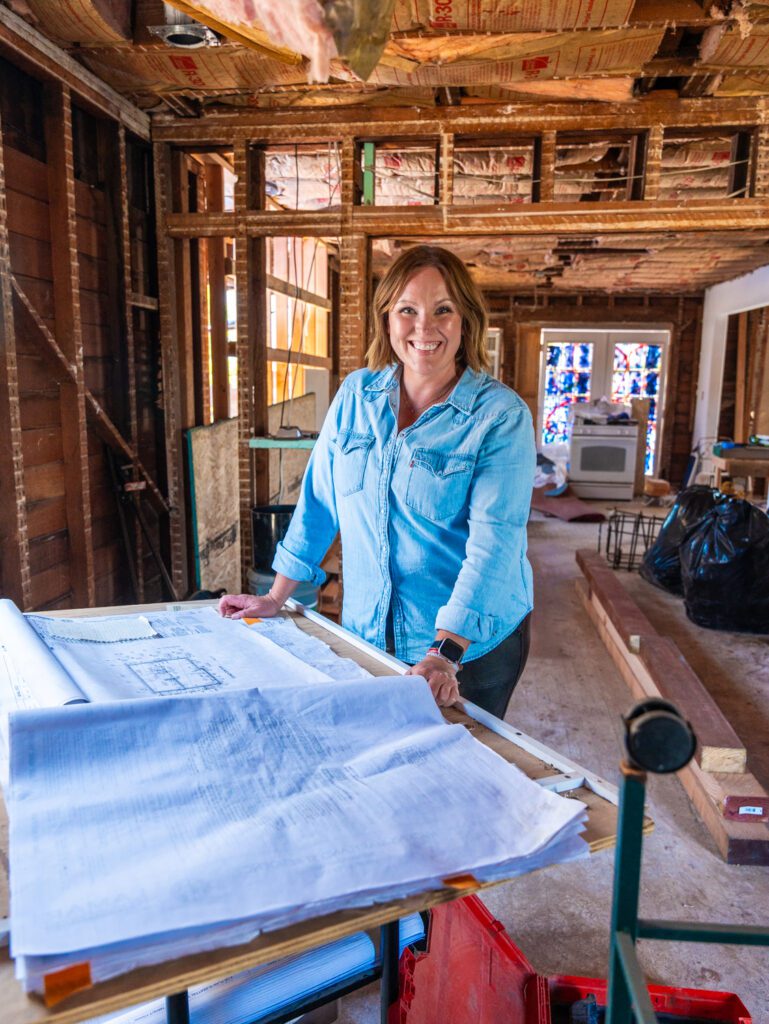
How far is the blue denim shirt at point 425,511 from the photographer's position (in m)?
1.46

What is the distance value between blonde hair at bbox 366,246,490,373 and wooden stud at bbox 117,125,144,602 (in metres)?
2.29

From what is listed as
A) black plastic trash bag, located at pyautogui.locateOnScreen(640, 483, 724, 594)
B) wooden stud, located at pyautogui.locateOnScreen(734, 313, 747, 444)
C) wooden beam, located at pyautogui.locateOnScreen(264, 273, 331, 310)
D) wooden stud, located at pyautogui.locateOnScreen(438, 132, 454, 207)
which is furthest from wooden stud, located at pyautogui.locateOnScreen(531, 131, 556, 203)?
wooden stud, located at pyautogui.locateOnScreen(734, 313, 747, 444)

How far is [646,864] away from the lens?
2.35m

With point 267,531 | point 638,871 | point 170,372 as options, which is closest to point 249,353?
point 170,372

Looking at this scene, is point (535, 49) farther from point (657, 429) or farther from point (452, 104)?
point (657, 429)

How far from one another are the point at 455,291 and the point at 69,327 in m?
2.11

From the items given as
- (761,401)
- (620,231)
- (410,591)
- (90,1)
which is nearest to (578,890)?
(410,591)

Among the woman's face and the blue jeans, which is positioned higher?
the woman's face

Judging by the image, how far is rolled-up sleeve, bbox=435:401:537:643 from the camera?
55.4 inches

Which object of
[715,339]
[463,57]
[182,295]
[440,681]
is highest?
[463,57]

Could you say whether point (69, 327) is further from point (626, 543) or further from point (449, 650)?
point (626, 543)

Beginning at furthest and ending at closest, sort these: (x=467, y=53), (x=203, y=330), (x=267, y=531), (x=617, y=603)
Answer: (x=203, y=330) < (x=617, y=603) < (x=267, y=531) < (x=467, y=53)

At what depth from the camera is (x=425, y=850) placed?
0.73 m

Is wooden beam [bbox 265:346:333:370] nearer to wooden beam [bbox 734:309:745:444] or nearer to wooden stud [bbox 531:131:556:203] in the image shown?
wooden stud [bbox 531:131:556:203]
